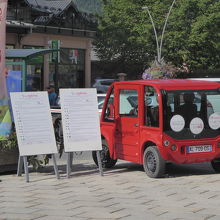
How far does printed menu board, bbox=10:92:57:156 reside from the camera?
1019 centimetres

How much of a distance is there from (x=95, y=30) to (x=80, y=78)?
15.5ft

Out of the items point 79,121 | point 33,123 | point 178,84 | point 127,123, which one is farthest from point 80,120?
point 178,84

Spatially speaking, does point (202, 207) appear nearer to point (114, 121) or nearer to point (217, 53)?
point (114, 121)

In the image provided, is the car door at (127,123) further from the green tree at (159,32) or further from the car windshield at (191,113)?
the green tree at (159,32)

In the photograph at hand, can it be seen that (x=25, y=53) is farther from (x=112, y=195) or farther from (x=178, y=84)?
(x=112, y=195)

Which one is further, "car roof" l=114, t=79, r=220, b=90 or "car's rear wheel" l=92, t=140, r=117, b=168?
"car's rear wheel" l=92, t=140, r=117, b=168

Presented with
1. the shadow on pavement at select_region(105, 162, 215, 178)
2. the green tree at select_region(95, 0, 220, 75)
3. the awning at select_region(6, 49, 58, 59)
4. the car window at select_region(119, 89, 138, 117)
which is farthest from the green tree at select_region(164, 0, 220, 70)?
the car window at select_region(119, 89, 138, 117)

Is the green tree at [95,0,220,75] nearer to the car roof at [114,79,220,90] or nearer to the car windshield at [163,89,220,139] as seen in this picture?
the car roof at [114,79,220,90]

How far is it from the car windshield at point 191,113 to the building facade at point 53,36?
99.6 ft

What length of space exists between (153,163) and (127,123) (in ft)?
3.29

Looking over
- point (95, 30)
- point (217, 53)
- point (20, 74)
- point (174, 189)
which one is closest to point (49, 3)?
point (95, 30)

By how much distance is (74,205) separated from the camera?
7.99 m

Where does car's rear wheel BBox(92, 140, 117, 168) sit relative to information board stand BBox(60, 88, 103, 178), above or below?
below

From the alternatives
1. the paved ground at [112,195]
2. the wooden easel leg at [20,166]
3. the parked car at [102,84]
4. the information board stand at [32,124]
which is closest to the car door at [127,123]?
the paved ground at [112,195]
